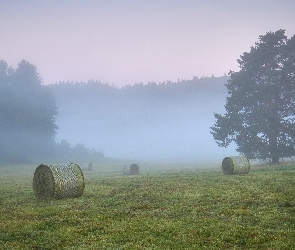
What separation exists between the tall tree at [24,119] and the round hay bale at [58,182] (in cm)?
6509

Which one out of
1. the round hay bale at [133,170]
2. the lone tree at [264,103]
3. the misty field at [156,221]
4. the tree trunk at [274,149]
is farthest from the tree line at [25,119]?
the misty field at [156,221]

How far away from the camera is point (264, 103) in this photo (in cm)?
4869

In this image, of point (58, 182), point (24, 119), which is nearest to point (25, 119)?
point (24, 119)

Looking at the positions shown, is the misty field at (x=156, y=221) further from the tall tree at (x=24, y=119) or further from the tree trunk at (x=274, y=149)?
the tall tree at (x=24, y=119)

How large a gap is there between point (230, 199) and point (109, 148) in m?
174

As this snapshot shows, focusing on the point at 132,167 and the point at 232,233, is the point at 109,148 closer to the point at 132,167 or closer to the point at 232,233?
the point at 132,167

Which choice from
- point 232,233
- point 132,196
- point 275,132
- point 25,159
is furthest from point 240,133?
point 25,159

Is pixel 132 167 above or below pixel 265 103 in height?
below

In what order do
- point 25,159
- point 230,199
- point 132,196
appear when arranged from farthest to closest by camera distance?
point 25,159 → point 132,196 → point 230,199

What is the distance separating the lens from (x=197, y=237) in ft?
34.8

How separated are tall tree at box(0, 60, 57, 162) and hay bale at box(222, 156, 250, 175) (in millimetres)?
60074

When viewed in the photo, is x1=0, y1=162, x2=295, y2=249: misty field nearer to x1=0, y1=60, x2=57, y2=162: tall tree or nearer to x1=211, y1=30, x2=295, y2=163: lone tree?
x1=211, y1=30, x2=295, y2=163: lone tree

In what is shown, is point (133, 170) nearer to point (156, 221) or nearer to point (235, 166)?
point (235, 166)

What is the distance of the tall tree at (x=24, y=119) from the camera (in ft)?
283
